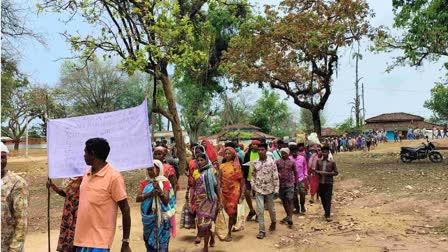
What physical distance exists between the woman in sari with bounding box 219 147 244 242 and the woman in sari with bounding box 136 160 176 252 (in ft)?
6.89

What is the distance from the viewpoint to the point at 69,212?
5234 millimetres

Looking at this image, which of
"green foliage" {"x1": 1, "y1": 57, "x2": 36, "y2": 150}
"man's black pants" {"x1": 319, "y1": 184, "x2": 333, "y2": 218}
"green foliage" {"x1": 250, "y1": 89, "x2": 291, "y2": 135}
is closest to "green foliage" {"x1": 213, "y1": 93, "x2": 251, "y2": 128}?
"green foliage" {"x1": 250, "y1": 89, "x2": 291, "y2": 135}

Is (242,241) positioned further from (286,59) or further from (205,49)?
(205,49)

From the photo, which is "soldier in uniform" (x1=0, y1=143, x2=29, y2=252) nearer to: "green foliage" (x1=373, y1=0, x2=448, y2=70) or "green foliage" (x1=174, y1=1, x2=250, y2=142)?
"green foliage" (x1=373, y1=0, x2=448, y2=70)

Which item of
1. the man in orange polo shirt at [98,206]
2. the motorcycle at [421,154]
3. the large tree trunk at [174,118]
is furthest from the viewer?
the motorcycle at [421,154]

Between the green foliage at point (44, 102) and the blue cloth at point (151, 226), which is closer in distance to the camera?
the blue cloth at point (151, 226)

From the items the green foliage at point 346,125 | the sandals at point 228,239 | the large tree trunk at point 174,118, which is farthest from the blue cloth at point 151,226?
the green foliage at point 346,125

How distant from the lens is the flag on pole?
484 cm

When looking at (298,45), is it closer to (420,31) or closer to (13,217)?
(420,31)

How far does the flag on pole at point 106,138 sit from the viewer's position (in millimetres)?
4840

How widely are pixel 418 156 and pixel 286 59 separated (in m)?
7.34

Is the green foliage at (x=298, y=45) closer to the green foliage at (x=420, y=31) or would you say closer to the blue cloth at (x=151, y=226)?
the green foliage at (x=420, y=31)

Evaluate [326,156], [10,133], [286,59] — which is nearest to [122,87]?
[10,133]

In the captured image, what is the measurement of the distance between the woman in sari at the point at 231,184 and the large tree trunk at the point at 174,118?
30.9ft
